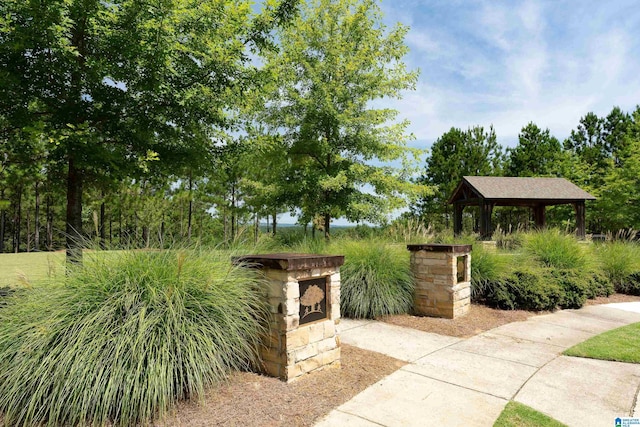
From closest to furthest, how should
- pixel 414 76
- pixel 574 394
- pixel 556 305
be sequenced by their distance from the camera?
pixel 574 394 < pixel 556 305 < pixel 414 76

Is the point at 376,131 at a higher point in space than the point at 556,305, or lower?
higher

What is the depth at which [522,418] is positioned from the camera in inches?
115

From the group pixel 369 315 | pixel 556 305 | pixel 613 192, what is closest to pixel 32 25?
pixel 369 315

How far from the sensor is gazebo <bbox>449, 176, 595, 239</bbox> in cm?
1694

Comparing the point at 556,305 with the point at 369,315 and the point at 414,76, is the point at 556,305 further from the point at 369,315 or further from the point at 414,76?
the point at 414,76

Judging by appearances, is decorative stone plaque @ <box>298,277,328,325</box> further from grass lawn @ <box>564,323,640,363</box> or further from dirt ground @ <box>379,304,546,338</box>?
grass lawn @ <box>564,323,640,363</box>

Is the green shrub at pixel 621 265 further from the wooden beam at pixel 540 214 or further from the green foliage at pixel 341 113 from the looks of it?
the wooden beam at pixel 540 214

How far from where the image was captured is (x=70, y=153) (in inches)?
175

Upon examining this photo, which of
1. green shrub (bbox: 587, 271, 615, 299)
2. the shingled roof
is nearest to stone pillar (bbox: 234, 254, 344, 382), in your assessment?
green shrub (bbox: 587, 271, 615, 299)

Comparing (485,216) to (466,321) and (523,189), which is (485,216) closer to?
(523,189)

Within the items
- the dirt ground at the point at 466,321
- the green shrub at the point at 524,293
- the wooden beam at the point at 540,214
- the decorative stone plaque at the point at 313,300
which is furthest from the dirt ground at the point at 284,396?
the wooden beam at the point at 540,214

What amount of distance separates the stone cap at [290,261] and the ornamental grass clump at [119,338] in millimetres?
256

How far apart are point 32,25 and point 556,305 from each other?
9.07 meters

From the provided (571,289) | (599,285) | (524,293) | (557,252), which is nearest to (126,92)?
(524,293)
